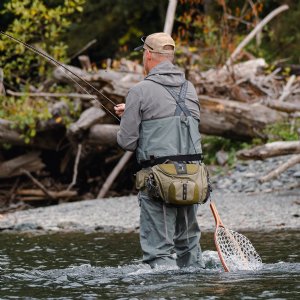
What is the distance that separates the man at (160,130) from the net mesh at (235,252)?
1.67 feet

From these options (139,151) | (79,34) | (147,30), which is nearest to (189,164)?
(139,151)

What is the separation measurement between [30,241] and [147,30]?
1216 centimetres

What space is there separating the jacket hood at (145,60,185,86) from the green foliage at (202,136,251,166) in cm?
896

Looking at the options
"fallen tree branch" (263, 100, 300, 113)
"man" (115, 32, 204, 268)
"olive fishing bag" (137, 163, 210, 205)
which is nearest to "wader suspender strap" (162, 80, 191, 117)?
"man" (115, 32, 204, 268)

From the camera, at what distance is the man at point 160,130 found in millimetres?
6492

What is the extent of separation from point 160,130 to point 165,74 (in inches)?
18.3

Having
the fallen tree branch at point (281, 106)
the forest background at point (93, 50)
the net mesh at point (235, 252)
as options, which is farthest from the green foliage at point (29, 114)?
the net mesh at point (235, 252)

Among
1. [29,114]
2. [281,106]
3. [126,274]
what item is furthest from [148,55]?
[29,114]

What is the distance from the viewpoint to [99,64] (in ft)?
71.8

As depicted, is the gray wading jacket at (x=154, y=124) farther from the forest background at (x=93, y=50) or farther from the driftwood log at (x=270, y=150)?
the forest background at (x=93, y=50)

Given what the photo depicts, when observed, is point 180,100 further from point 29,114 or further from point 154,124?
point 29,114

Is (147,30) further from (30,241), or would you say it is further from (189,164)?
(189,164)

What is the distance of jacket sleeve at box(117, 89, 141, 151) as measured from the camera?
6477 millimetres

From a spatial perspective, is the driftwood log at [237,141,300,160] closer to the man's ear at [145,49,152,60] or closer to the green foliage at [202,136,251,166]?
the green foliage at [202,136,251,166]
